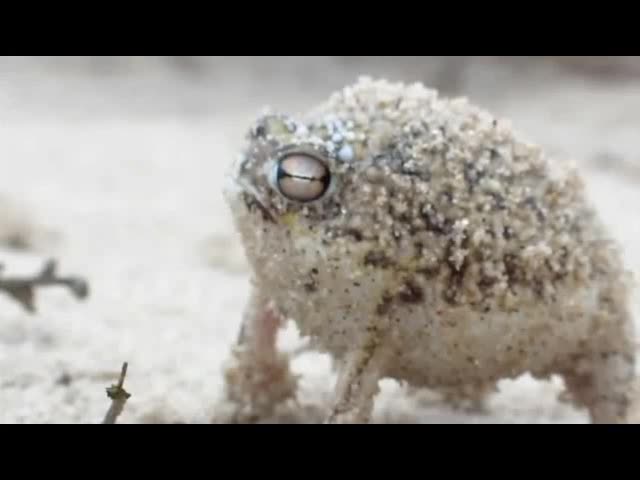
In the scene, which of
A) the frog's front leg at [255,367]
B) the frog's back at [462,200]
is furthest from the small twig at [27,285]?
the frog's back at [462,200]

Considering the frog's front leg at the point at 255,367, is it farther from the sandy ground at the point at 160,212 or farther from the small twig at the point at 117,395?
the small twig at the point at 117,395

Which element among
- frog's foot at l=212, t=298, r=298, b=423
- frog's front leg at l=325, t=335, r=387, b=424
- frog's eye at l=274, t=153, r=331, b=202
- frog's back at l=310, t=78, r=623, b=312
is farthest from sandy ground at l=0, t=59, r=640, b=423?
frog's eye at l=274, t=153, r=331, b=202

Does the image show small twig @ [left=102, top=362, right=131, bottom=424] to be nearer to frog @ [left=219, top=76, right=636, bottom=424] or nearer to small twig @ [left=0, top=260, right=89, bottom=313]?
frog @ [left=219, top=76, right=636, bottom=424]
